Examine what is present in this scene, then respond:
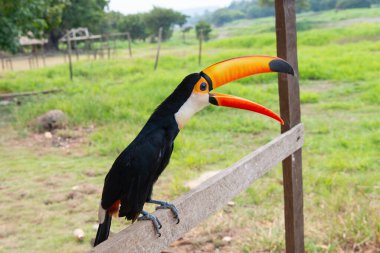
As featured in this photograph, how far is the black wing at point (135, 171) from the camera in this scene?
1.78 meters

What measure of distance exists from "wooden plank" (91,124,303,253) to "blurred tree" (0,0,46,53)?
23.8 feet

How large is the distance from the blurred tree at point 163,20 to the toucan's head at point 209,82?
134ft

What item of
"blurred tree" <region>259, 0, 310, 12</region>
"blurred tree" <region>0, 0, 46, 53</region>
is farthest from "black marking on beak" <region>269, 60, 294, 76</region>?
"blurred tree" <region>259, 0, 310, 12</region>

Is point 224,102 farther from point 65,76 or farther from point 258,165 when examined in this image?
point 65,76

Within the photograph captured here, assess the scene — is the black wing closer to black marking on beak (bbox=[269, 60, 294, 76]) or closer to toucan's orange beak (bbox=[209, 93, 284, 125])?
toucan's orange beak (bbox=[209, 93, 284, 125])

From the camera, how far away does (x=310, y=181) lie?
4.59m

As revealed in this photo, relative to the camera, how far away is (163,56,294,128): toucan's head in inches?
72.2

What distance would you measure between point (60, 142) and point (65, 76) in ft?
23.4

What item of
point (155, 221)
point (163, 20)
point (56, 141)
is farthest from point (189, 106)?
point (163, 20)

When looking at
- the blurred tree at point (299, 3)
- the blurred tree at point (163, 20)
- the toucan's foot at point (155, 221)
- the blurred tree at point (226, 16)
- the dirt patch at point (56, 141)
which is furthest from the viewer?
the blurred tree at point (226, 16)

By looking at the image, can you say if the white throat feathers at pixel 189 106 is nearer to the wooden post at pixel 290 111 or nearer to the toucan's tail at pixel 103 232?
the toucan's tail at pixel 103 232

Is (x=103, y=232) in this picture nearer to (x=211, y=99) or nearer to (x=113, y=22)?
(x=211, y=99)

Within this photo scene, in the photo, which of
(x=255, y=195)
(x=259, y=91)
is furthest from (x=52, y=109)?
(x=255, y=195)

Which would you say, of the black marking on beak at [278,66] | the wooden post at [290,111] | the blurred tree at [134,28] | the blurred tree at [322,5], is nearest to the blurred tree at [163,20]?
the blurred tree at [134,28]
